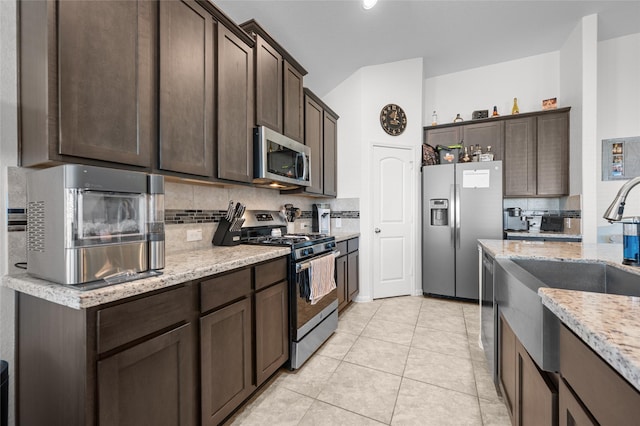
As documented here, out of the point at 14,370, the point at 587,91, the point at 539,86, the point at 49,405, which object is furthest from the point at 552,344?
the point at 539,86

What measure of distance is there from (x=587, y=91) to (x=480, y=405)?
3.62 m

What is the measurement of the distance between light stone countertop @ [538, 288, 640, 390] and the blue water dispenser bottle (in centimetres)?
60

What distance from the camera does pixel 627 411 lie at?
49cm

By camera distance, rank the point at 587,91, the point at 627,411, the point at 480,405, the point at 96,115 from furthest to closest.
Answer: the point at 587,91, the point at 480,405, the point at 96,115, the point at 627,411

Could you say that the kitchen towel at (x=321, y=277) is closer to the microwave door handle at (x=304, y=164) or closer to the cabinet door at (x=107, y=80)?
the microwave door handle at (x=304, y=164)

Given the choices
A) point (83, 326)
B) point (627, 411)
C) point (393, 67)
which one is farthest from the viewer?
point (393, 67)

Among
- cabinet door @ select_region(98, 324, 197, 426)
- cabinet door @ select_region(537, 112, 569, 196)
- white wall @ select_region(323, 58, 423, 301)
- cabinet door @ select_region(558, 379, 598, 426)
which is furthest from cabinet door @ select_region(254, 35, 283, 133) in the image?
cabinet door @ select_region(537, 112, 569, 196)

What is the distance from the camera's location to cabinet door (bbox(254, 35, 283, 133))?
7.25 ft

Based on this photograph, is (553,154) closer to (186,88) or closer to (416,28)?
(416,28)

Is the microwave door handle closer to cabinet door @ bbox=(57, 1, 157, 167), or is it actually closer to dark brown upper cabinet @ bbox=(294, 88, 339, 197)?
dark brown upper cabinet @ bbox=(294, 88, 339, 197)

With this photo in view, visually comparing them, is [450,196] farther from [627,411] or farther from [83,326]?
[83,326]

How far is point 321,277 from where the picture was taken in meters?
2.32

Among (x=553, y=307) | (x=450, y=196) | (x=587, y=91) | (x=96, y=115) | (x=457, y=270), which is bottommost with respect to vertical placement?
(x=457, y=270)

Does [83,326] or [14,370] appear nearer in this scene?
[83,326]
